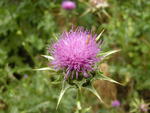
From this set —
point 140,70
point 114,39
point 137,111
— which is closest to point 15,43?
point 114,39

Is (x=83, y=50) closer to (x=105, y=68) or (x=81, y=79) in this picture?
(x=81, y=79)

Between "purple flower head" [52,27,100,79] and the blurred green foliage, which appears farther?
the blurred green foliage

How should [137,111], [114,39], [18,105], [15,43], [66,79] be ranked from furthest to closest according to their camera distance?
[15,43]
[114,39]
[18,105]
[137,111]
[66,79]

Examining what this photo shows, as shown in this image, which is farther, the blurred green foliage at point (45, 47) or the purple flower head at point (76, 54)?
the blurred green foliage at point (45, 47)

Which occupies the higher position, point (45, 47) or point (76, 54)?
point (76, 54)
